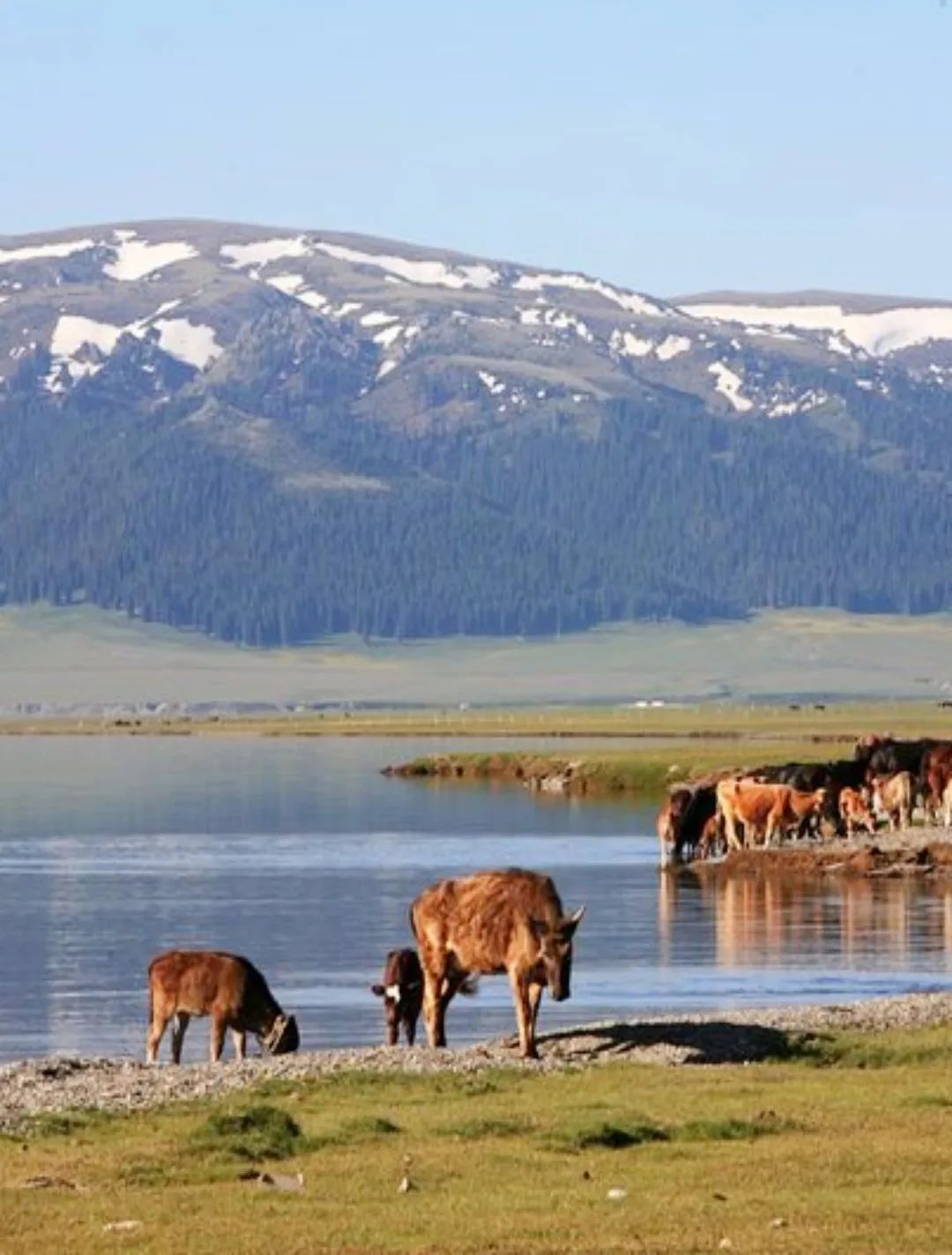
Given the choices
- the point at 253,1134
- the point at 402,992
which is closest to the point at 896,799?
the point at 402,992

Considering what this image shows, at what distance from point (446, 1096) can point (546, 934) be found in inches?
93.8

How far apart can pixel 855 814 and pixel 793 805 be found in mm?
2220

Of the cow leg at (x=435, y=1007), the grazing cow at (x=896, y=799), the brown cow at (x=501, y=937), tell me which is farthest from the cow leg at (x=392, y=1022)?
the grazing cow at (x=896, y=799)

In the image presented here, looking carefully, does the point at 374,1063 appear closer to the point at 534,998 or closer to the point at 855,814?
the point at 534,998

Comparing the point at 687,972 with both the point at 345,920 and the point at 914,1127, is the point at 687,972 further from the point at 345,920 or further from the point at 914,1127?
the point at 914,1127

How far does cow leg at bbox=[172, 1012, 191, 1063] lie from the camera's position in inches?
1224

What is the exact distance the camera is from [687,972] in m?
43.1

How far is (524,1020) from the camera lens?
28.4 meters

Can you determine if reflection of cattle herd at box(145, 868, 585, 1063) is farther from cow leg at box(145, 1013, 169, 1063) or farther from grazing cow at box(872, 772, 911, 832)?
grazing cow at box(872, 772, 911, 832)

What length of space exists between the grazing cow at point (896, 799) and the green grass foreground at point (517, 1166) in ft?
136

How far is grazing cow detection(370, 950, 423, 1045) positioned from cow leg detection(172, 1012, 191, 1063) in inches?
89.2

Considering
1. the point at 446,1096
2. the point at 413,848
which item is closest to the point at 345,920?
the point at 413,848

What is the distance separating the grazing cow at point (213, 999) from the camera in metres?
31.1

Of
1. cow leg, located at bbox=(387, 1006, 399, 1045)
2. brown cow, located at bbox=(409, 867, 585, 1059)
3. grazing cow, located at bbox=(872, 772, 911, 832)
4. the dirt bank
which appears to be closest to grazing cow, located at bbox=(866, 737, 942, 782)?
grazing cow, located at bbox=(872, 772, 911, 832)
